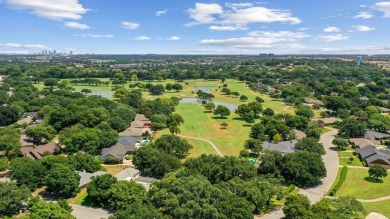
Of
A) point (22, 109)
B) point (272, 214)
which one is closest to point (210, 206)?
point (272, 214)

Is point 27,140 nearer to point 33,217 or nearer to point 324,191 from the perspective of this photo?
point 33,217

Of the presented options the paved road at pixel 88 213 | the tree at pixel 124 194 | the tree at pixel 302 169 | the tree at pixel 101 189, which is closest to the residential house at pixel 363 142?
the tree at pixel 302 169

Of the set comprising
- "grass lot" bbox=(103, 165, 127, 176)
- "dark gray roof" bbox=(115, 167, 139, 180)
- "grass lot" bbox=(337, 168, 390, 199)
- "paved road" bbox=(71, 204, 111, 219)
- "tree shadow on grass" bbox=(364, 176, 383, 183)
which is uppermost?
"dark gray roof" bbox=(115, 167, 139, 180)

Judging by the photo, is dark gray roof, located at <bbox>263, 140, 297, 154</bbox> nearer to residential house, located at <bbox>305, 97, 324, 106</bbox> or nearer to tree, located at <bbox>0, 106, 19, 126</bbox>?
residential house, located at <bbox>305, 97, 324, 106</bbox>

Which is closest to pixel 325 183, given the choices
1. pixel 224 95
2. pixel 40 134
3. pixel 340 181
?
pixel 340 181

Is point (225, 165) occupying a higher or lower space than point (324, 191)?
higher

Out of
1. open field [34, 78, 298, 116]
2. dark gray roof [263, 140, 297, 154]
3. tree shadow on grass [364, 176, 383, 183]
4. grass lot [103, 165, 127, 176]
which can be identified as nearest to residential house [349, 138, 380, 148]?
dark gray roof [263, 140, 297, 154]

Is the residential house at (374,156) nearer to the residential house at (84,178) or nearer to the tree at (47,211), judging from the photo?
the residential house at (84,178)
